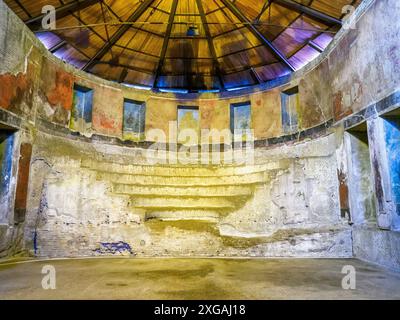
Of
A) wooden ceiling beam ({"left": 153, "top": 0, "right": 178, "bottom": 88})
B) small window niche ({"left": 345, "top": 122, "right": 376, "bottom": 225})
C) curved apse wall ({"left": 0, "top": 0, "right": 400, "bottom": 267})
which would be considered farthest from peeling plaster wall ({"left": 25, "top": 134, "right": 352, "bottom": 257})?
wooden ceiling beam ({"left": 153, "top": 0, "right": 178, "bottom": 88})

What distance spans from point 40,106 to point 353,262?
822cm

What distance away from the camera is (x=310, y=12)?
8.08 m

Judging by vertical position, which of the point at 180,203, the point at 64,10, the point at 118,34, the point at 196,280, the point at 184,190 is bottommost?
the point at 196,280

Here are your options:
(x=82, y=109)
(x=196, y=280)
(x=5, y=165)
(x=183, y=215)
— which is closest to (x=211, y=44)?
(x=82, y=109)

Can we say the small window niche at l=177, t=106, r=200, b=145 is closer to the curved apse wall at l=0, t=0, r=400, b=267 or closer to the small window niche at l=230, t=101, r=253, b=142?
the small window niche at l=230, t=101, r=253, b=142

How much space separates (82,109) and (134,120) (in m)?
1.97

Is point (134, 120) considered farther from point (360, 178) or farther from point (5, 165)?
point (360, 178)

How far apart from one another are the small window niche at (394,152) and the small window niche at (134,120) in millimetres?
7888

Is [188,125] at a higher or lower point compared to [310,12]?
lower

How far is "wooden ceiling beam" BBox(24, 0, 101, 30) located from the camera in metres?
7.71

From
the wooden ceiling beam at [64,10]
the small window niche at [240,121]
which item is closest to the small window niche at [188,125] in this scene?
the small window niche at [240,121]

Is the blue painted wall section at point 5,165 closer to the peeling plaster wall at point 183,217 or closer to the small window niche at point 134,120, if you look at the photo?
the peeling plaster wall at point 183,217

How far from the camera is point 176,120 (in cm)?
1141
